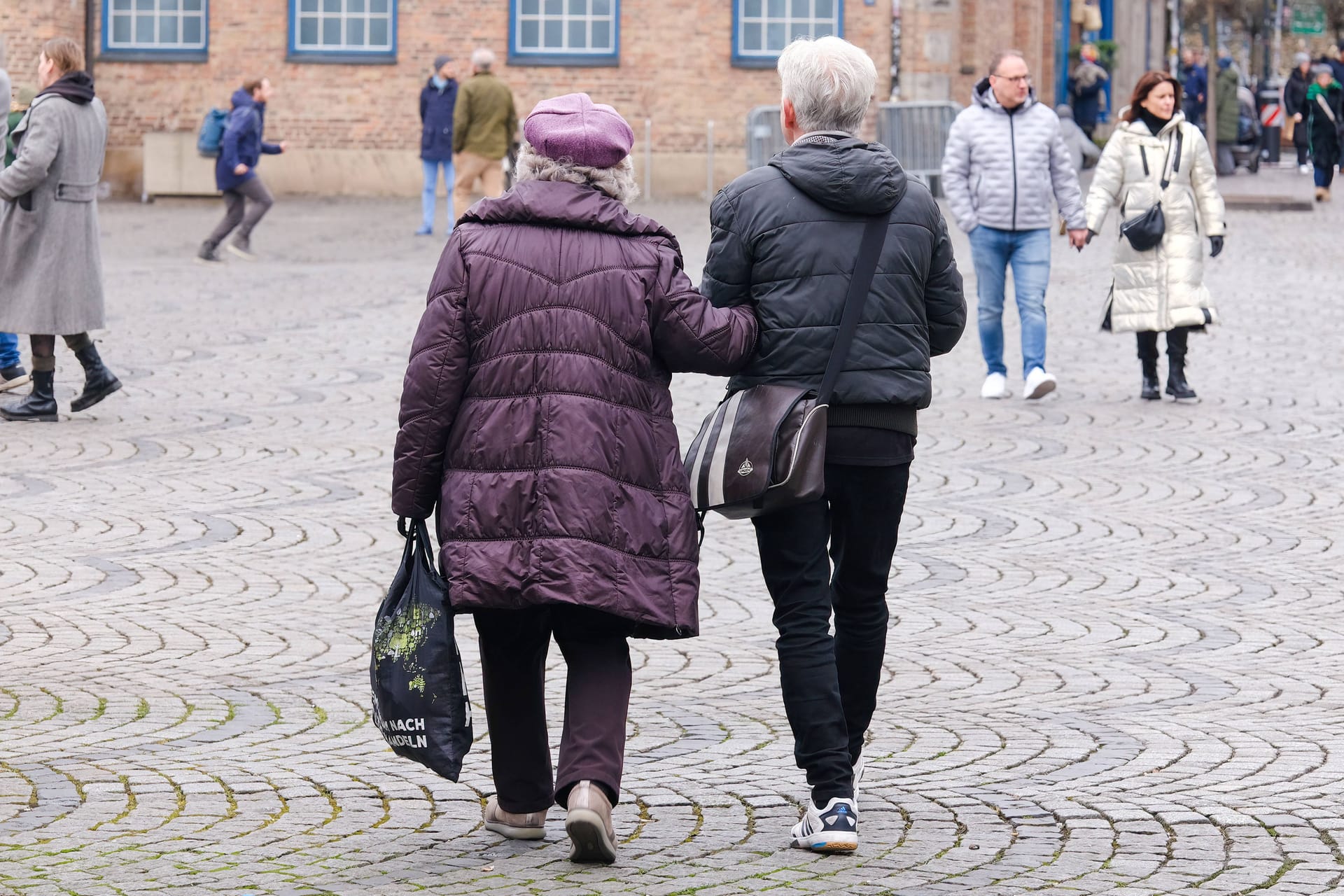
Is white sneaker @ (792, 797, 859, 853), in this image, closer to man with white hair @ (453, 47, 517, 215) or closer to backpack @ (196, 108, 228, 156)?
backpack @ (196, 108, 228, 156)

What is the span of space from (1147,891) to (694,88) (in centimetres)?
2475

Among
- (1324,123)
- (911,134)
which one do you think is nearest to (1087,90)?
(1324,123)

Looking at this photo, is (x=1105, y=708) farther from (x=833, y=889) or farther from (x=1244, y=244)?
(x=1244, y=244)

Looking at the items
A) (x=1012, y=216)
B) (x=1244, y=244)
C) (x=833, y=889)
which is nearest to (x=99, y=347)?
(x=1012, y=216)

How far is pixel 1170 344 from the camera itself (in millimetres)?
12047

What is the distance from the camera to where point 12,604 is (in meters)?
7.01

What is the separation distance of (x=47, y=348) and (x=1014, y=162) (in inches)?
201

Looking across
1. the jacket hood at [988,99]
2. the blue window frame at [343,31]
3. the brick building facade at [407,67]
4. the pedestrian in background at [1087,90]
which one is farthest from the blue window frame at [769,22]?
the jacket hood at [988,99]

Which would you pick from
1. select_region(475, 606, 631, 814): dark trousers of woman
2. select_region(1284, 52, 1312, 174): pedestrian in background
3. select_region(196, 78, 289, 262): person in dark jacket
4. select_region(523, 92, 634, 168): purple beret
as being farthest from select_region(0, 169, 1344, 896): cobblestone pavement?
select_region(1284, 52, 1312, 174): pedestrian in background

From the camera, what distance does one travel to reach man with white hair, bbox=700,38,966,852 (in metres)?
4.56

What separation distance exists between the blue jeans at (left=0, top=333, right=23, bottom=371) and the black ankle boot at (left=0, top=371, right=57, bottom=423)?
3.43 feet

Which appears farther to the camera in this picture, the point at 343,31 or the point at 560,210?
the point at 343,31

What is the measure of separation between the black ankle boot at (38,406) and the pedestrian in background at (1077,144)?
60.7 ft

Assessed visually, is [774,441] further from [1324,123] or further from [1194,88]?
[1194,88]
